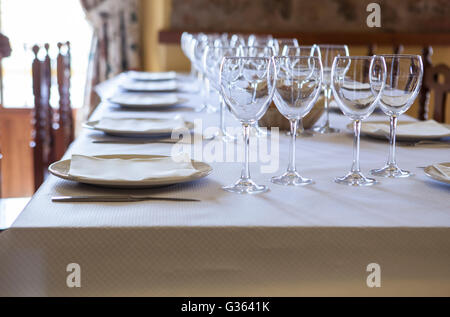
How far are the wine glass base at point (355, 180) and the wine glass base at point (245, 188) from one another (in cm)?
15

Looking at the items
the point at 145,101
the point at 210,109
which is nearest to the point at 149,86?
the point at 145,101

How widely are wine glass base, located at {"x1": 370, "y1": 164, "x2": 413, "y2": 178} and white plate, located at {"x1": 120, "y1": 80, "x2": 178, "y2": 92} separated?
1.58 meters

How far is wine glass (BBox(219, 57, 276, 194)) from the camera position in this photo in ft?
3.23

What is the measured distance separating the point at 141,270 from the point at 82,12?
4.60 metres

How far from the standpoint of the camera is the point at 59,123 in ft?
9.71

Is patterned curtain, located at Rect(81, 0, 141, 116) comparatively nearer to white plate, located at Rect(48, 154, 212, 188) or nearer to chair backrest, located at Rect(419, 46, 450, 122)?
chair backrest, located at Rect(419, 46, 450, 122)

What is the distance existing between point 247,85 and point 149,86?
1.88 m

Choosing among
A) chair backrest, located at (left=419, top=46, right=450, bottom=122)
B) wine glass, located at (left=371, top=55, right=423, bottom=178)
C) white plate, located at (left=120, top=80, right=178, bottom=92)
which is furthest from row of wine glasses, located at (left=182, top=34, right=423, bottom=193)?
white plate, located at (left=120, top=80, right=178, bottom=92)

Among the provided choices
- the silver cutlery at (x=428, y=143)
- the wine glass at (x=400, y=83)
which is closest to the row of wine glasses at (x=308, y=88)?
the wine glass at (x=400, y=83)

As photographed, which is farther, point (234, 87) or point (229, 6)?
point (229, 6)

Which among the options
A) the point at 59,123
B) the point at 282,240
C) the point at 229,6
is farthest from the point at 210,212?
the point at 229,6

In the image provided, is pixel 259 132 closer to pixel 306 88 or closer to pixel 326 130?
pixel 326 130

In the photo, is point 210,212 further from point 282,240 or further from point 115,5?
point 115,5

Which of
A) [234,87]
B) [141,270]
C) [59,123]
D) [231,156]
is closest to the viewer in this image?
[141,270]
